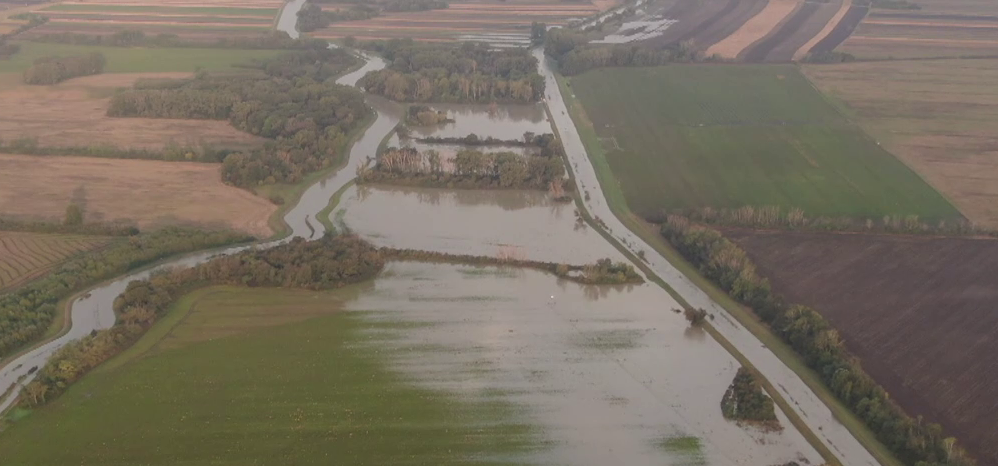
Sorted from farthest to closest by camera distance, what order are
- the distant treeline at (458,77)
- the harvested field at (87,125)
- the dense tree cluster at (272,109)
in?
the distant treeline at (458,77) → the harvested field at (87,125) → the dense tree cluster at (272,109)

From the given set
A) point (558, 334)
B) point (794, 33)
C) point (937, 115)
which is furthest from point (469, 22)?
point (558, 334)

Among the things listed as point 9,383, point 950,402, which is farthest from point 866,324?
point 9,383

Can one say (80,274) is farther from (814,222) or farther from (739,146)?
(739,146)

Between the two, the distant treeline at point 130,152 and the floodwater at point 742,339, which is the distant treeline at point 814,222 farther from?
the distant treeline at point 130,152

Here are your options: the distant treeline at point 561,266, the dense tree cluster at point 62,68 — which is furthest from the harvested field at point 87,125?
the distant treeline at point 561,266

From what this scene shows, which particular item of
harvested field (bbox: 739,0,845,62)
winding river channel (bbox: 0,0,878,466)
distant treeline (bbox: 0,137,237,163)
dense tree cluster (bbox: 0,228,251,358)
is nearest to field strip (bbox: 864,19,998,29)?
harvested field (bbox: 739,0,845,62)

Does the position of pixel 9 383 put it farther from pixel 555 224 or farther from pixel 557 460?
pixel 555 224

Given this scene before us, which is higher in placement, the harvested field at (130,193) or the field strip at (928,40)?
the field strip at (928,40)

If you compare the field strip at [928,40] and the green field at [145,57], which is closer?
the green field at [145,57]
